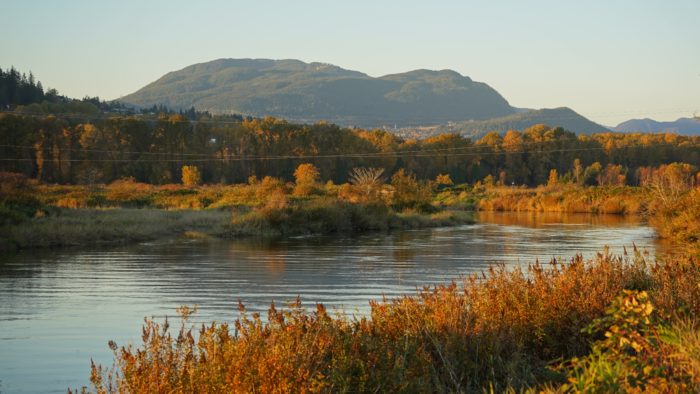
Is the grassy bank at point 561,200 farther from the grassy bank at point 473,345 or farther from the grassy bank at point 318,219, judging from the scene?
the grassy bank at point 473,345

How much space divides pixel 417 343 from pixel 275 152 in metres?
97.2

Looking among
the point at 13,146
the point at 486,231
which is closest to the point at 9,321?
the point at 486,231

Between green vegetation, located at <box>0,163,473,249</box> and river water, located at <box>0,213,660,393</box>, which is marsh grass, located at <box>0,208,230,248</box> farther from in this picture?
river water, located at <box>0,213,660,393</box>

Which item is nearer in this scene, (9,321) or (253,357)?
(253,357)

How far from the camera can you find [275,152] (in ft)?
343

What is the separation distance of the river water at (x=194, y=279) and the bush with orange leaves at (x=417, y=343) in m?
1.32

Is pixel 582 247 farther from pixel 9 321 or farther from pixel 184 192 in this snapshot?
pixel 184 192

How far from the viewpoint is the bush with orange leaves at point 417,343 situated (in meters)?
6.39

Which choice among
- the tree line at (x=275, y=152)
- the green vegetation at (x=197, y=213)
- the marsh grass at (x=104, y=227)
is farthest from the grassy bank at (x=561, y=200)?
the marsh grass at (x=104, y=227)

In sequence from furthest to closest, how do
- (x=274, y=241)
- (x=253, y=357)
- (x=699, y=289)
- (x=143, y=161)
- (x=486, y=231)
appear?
(x=143, y=161) → (x=486, y=231) → (x=274, y=241) → (x=699, y=289) → (x=253, y=357)

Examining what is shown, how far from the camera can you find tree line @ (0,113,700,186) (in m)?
85.5

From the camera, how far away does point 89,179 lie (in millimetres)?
78062

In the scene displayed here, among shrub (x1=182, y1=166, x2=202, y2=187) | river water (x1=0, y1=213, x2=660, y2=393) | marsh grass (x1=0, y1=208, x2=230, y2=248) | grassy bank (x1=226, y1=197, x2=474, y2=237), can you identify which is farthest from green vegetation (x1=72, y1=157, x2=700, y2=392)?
shrub (x1=182, y1=166, x2=202, y2=187)

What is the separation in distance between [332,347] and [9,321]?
10670mm
